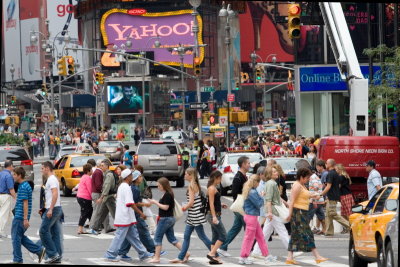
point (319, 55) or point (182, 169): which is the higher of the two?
point (319, 55)

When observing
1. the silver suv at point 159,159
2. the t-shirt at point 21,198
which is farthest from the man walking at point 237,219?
the silver suv at point 159,159

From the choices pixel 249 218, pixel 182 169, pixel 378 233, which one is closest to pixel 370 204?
pixel 378 233

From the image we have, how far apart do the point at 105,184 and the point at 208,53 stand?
117020 mm

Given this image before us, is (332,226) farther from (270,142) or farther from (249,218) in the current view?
(270,142)

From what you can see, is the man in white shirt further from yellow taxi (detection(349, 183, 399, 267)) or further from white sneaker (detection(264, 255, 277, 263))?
yellow taxi (detection(349, 183, 399, 267))

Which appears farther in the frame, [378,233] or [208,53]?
[208,53]

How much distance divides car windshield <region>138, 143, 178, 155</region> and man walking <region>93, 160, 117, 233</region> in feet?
50.3

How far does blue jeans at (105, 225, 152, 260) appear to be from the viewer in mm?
19234

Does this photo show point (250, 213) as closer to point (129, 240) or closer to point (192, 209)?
point (192, 209)

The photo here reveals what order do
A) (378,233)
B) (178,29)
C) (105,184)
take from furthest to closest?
(178,29), (105,184), (378,233)

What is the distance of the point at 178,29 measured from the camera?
457ft

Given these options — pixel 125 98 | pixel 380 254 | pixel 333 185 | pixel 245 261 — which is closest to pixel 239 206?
pixel 245 261

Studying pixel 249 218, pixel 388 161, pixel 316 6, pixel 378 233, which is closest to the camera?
pixel 378 233

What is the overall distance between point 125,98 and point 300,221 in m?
98.5
